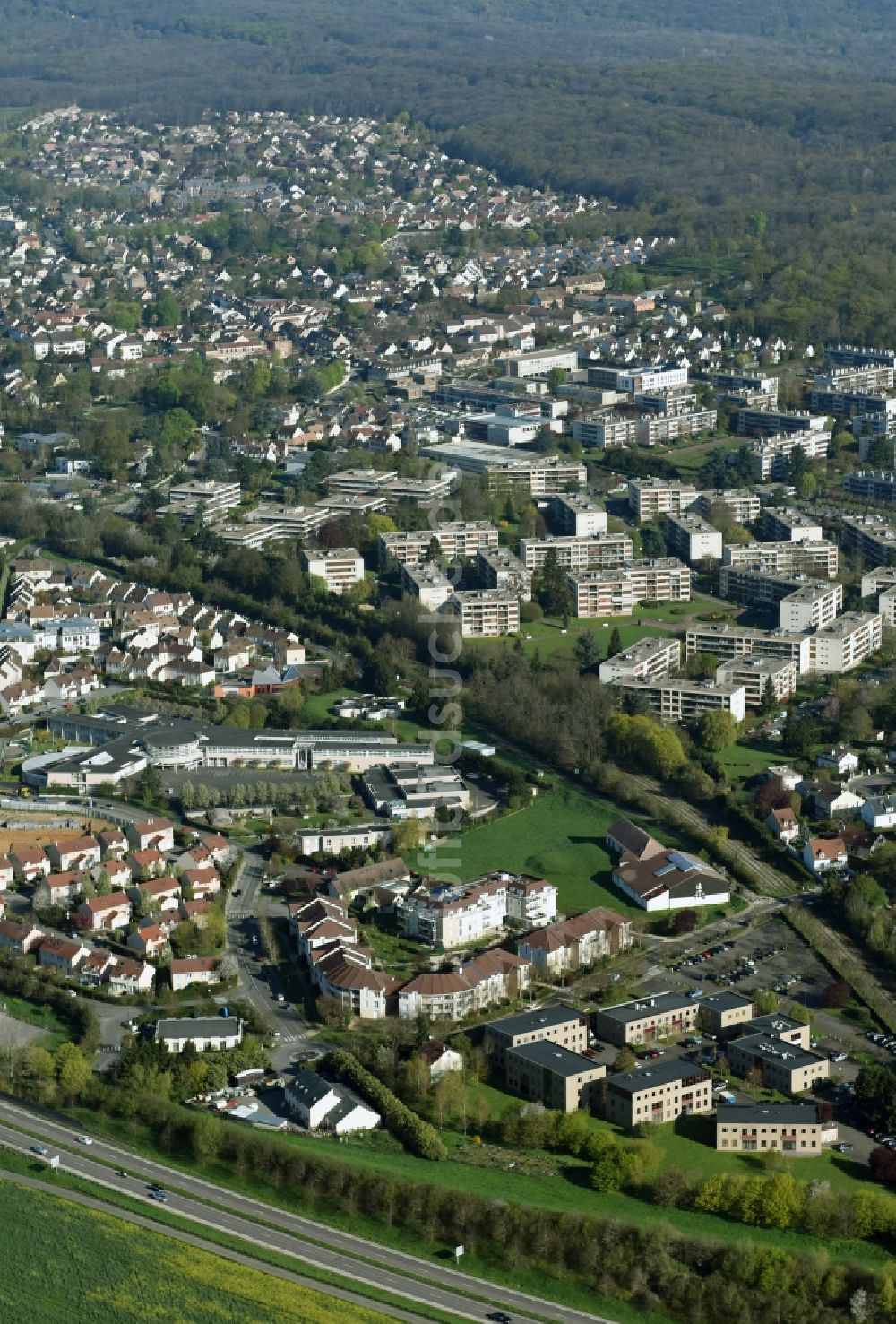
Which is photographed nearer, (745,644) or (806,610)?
(745,644)

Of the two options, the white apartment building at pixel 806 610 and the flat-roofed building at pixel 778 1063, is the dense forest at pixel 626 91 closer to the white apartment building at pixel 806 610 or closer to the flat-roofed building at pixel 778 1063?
the white apartment building at pixel 806 610

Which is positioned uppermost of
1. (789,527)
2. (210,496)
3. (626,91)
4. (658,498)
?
(626,91)

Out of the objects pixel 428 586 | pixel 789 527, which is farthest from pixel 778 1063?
pixel 789 527

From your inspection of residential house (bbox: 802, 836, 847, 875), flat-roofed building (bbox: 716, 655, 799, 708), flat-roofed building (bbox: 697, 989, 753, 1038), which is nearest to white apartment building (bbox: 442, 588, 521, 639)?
flat-roofed building (bbox: 716, 655, 799, 708)

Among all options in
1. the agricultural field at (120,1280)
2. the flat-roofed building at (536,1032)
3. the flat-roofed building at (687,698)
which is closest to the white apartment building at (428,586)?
the flat-roofed building at (687,698)

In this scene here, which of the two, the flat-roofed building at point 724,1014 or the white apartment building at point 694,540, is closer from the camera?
the flat-roofed building at point 724,1014

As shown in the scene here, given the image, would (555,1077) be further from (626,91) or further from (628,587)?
(626,91)

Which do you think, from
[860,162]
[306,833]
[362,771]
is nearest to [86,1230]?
[306,833]
